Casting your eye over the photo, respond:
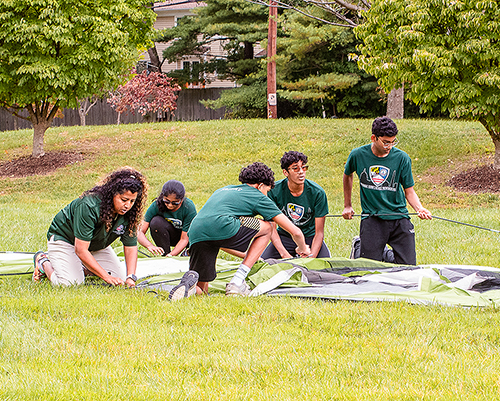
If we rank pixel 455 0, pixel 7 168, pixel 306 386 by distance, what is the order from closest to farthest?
pixel 306 386 < pixel 455 0 < pixel 7 168

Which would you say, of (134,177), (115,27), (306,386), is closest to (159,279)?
(134,177)

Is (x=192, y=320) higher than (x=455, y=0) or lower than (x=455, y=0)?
lower

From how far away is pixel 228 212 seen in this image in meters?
4.73

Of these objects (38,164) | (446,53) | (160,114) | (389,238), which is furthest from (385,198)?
(160,114)

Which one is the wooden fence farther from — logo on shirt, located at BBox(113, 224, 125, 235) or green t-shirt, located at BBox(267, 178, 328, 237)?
logo on shirt, located at BBox(113, 224, 125, 235)

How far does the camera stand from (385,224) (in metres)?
5.88

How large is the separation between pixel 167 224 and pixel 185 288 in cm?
237

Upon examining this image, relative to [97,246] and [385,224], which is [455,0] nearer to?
[385,224]

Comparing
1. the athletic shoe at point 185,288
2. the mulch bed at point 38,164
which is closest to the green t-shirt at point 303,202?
the athletic shoe at point 185,288

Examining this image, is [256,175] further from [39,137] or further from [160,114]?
[160,114]

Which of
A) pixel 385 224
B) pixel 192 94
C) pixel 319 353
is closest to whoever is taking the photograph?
pixel 319 353

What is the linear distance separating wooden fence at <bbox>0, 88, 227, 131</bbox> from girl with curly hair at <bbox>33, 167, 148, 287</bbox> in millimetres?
24682

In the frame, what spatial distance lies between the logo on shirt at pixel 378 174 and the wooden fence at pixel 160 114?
951 inches

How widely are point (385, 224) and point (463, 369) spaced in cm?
297
